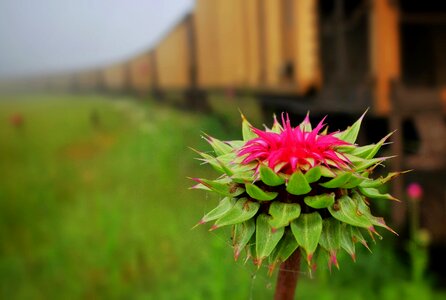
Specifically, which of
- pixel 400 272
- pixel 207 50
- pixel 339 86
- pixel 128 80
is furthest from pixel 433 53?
pixel 128 80

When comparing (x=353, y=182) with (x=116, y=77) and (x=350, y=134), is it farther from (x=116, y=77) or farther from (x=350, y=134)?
(x=116, y=77)

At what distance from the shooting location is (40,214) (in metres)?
8.84

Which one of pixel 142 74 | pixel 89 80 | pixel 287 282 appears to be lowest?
pixel 287 282

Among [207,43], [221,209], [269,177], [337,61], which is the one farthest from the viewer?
[207,43]

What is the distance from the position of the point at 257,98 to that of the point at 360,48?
1.90 meters

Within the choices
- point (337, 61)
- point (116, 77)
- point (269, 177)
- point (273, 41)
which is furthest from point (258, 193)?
point (116, 77)

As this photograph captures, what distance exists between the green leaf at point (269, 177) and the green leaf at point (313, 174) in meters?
0.03

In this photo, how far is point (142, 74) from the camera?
18344 millimetres

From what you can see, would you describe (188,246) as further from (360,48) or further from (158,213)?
(360,48)

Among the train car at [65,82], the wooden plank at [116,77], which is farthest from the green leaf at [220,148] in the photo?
the wooden plank at [116,77]

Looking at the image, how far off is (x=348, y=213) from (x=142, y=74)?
17.9m

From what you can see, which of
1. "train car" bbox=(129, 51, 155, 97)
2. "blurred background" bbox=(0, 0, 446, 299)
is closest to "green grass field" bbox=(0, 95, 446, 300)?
"blurred background" bbox=(0, 0, 446, 299)

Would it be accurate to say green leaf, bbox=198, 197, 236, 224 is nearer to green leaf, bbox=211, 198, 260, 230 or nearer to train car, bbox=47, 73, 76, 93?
green leaf, bbox=211, 198, 260, 230

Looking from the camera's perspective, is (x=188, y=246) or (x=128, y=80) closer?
(x=188, y=246)
